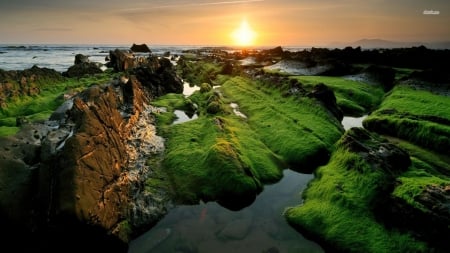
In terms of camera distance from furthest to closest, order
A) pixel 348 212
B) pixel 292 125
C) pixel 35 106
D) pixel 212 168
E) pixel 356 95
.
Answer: pixel 356 95 < pixel 35 106 < pixel 292 125 < pixel 212 168 < pixel 348 212

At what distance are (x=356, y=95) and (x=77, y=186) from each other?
4181 cm

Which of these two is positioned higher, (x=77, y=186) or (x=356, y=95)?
(x=77, y=186)

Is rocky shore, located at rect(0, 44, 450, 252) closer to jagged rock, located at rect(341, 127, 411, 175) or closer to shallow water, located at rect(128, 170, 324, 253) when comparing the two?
jagged rock, located at rect(341, 127, 411, 175)

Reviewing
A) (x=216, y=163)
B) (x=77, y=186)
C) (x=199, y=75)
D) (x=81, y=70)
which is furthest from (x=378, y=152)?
(x=81, y=70)

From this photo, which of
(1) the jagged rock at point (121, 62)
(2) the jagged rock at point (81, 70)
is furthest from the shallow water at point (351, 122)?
(1) the jagged rock at point (121, 62)

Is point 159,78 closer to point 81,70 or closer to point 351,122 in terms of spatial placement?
point 81,70

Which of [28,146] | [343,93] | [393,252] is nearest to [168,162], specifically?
[28,146]

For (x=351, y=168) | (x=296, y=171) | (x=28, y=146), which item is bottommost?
(x=296, y=171)

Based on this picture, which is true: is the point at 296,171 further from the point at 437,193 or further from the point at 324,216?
the point at 437,193

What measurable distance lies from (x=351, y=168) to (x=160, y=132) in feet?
55.0

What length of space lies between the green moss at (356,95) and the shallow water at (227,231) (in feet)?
82.5

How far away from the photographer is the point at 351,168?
68.0ft

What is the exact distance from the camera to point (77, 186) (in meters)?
14.7

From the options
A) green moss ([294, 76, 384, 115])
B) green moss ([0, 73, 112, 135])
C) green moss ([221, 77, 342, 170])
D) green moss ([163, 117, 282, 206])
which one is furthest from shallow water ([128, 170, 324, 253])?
green moss ([294, 76, 384, 115])
